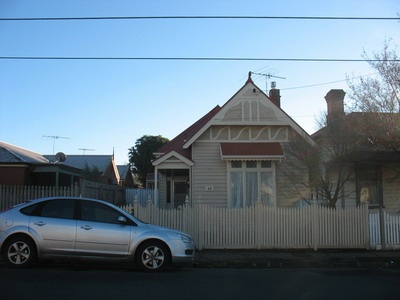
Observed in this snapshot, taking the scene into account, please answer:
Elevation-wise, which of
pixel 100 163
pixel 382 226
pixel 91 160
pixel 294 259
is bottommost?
pixel 294 259

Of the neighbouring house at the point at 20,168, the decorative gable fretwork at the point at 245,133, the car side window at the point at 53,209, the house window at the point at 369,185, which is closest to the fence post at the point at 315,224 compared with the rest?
the house window at the point at 369,185

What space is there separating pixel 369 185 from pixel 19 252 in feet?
44.5

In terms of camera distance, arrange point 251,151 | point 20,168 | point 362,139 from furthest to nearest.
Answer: point 20,168 → point 251,151 → point 362,139

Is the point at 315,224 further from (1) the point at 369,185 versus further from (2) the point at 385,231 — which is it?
(1) the point at 369,185

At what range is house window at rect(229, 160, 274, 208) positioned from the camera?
17.3m

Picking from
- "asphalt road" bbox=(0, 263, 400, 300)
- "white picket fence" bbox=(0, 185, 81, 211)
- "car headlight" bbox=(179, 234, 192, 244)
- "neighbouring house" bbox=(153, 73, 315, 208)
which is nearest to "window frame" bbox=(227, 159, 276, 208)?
"neighbouring house" bbox=(153, 73, 315, 208)

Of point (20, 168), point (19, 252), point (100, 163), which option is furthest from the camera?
point (100, 163)

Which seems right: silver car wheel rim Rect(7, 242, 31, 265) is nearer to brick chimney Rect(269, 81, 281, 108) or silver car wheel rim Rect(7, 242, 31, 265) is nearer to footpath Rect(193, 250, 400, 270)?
footpath Rect(193, 250, 400, 270)

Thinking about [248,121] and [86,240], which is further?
[248,121]

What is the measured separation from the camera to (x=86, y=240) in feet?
31.0

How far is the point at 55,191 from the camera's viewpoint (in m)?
15.7

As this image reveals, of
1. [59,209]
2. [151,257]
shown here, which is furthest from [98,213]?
[151,257]

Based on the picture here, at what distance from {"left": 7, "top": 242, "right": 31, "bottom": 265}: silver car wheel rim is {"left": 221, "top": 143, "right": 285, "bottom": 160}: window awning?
8765 mm

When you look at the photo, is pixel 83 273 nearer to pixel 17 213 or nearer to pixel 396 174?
pixel 17 213
